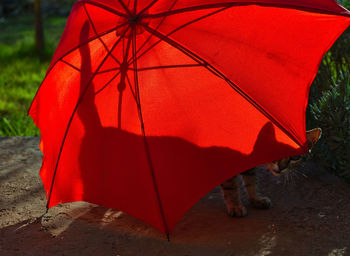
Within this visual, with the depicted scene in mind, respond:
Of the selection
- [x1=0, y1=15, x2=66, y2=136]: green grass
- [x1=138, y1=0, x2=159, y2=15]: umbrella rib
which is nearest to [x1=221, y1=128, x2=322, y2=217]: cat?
[x1=138, y1=0, x2=159, y2=15]: umbrella rib

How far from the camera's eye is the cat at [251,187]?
3.07 meters

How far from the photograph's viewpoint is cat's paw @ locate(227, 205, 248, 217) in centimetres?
306

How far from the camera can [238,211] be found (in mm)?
3061

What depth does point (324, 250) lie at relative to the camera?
103 inches

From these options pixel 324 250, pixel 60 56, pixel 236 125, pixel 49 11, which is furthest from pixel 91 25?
pixel 49 11

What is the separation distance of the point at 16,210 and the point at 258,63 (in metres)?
1.96

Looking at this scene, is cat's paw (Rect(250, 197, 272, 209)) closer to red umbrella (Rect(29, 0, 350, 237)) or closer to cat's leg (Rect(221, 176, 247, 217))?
cat's leg (Rect(221, 176, 247, 217))

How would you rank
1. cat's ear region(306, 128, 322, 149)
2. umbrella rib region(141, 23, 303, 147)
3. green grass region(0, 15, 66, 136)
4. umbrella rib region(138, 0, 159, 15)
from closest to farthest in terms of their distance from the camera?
umbrella rib region(138, 0, 159, 15), umbrella rib region(141, 23, 303, 147), cat's ear region(306, 128, 322, 149), green grass region(0, 15, 66, 136)

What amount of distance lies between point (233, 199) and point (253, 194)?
0.63 ft

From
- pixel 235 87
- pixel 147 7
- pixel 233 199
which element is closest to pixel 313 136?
pixel 233 199

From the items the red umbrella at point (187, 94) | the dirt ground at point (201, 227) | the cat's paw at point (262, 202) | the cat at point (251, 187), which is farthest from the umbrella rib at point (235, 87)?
the cat's paw at point (262, 202)

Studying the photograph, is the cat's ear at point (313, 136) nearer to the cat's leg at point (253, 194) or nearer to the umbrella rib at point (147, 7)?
the cat's leg at point (253, 194)

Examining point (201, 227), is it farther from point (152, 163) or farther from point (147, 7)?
point (147, 7)

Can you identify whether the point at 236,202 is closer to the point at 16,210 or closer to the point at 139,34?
the point at 139,34
